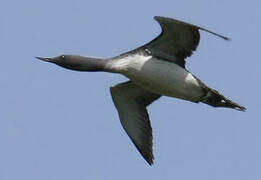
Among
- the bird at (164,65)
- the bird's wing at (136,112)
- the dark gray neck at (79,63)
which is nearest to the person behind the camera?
the bird at (164,65)

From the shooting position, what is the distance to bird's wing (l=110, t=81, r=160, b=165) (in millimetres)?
14133

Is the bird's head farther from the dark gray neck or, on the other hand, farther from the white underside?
the white underside

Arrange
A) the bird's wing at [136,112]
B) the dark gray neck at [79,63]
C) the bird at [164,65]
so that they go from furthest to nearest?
the bird's wing at [136,112], the dark gray neck at [79,63], the bird at [164,65]

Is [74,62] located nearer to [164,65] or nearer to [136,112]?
[164,65]

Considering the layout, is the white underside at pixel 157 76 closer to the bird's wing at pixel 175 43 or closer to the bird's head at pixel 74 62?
the bird's wing at pixel 175 43

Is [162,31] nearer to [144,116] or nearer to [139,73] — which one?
[139,73]

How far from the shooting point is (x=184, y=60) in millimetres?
13617

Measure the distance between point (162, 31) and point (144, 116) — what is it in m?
1.95

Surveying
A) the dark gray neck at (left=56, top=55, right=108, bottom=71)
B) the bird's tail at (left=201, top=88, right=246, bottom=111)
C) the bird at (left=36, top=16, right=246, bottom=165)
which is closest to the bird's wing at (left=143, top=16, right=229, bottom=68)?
the bird at (left=36, top=16, right=246, bottom=165)

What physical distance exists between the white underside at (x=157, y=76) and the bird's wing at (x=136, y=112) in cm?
109

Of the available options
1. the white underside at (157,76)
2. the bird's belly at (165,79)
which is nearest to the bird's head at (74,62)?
the white underside at (157,76)

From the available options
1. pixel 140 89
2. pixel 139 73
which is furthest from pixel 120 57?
pixel 140 89

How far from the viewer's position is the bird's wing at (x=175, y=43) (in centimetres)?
1316

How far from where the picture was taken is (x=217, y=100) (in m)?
13.6
